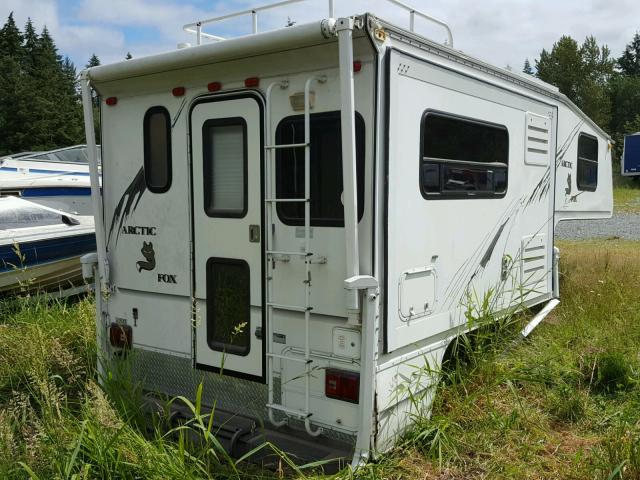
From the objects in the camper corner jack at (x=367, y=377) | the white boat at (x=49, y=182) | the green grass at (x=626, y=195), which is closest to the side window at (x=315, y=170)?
the camper corner jack at (x=367, y=377)

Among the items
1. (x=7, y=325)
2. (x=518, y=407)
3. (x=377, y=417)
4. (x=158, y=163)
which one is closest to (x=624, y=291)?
(x=518, y=407)

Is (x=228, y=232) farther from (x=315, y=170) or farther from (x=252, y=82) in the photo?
(x=252, y=82)

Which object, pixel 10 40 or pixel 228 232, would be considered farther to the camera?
pixel 10 40

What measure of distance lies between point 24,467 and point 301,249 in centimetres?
172

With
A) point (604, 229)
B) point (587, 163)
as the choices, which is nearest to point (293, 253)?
point (587, 163)

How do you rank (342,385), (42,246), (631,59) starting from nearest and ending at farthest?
1. (342,385)
2. (42,246)
3. (631,59)

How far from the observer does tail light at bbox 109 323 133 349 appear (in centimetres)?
443

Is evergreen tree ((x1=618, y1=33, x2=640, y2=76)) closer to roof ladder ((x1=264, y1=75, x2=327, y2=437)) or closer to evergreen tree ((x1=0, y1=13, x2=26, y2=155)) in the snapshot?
evergreen tree ((x1=0, y1=13, x2=26, y2=155))

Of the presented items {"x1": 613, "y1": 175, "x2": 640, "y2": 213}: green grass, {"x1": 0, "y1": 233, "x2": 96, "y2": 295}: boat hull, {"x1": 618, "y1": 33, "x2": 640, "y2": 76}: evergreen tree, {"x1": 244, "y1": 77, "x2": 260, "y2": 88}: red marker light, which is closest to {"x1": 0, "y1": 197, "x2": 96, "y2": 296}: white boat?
{"x1": 0, "y1": 233, "x2": 96, "y2": 295}: boat hull

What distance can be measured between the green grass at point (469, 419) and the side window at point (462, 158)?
0.98m

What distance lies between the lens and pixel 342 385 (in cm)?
338

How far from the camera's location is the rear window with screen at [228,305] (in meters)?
3.87

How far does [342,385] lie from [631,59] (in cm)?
8773

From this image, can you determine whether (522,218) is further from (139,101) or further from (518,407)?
(139,101)
